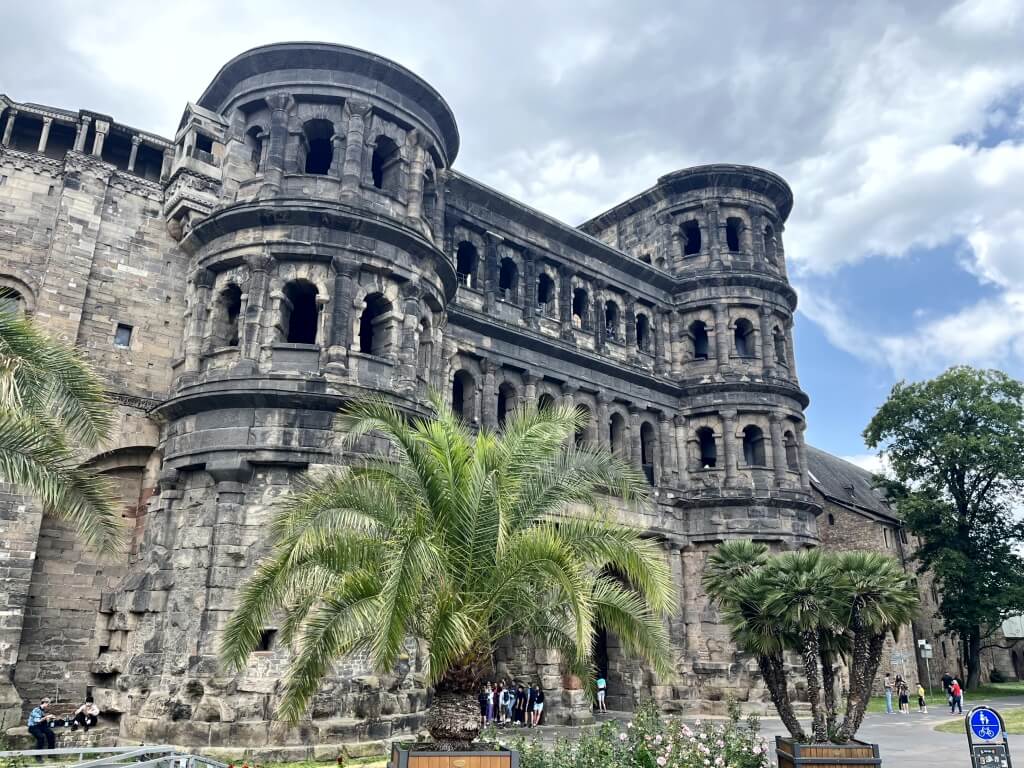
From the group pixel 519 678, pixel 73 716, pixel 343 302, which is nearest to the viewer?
pixel 73 716

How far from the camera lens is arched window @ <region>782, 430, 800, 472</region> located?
97.9 ft

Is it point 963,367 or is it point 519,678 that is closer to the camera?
point 519,678

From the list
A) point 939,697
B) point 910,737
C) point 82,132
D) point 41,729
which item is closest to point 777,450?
point 910,737

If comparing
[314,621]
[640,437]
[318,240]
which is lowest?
[314,621]

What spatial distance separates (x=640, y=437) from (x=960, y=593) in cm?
1569

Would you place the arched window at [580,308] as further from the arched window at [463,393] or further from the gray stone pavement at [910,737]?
the gray stone pavement at [910,737]

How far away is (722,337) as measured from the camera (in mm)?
30359

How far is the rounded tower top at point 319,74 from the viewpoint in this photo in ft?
66.7

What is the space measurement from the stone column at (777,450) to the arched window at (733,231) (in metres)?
7.08

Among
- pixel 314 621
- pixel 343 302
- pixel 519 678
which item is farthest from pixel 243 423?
pixel 519 678

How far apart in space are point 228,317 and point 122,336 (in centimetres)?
282

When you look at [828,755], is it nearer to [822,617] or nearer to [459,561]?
[822,617]

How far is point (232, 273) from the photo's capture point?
63.2 ft

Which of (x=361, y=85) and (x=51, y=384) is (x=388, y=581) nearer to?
(x=51, y=384)
